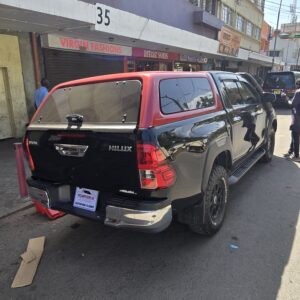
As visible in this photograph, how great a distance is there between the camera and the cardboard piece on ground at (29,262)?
2865mm

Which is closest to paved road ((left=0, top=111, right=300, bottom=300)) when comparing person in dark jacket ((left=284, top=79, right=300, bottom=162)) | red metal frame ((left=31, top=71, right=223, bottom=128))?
red metal frame ((left=31, top=71, right=223, bottom=128))

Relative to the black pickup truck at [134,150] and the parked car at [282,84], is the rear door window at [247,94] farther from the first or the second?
the parked car at [282,84]

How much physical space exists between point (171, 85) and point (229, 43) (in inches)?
828

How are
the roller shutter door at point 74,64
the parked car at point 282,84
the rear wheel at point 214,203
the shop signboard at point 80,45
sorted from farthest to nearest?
the parked car at point 282,84 → the roller shutter door at point 74,64 → the shop signboard at point 80,45 → the rear wheel at point 214,203

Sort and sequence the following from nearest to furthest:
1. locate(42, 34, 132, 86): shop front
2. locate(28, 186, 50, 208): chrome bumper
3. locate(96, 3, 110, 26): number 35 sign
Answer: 1. locate(28, 186, 50, 208): chrome bumper
2. locate(96, 3, 110, 26): number 35 sign
3. locate(42, 34, 132, 86): shop front

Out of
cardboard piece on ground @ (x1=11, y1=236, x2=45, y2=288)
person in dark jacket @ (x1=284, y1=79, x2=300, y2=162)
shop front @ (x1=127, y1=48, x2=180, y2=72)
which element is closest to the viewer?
cardboard piece on ground @ (x1=11, y1=236, x2=45, y2=288)

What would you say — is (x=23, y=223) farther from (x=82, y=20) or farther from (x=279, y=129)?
(x=279, y=129)

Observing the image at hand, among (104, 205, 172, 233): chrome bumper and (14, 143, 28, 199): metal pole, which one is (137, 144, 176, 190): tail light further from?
(14, 143, 28, 199): metal pole

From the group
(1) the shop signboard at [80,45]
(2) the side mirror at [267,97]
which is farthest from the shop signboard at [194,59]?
(2) the side mirror at [267,97]

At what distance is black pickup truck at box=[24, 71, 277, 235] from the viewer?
259 centimetres

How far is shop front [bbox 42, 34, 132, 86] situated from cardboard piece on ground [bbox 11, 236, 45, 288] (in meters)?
7.42

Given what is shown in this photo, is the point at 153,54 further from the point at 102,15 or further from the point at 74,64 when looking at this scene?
the point at 102,15

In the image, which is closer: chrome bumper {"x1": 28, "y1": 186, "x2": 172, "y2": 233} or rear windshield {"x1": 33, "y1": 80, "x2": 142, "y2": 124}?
chrome bumper {"x1": 28, "y1": 186, "x2": 172, "y2": 233}

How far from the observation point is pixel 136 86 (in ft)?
9.18
